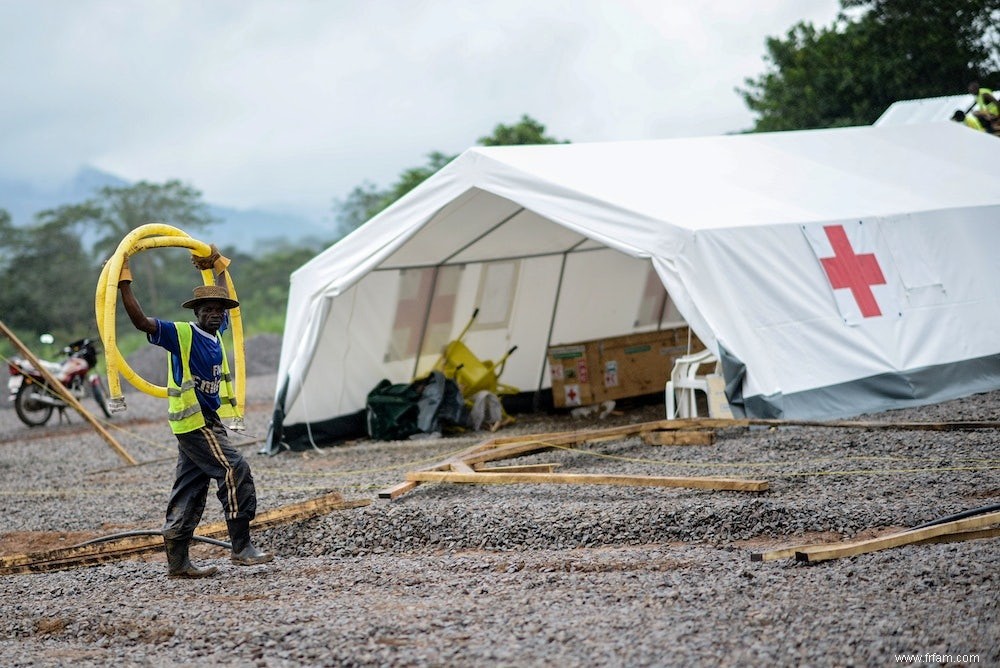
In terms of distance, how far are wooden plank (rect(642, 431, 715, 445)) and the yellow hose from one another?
141 inches

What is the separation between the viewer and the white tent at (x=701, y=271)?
912 centimetres

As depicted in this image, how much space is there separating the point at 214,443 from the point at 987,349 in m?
7.57

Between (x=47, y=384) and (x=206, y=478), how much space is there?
1042 centimetres

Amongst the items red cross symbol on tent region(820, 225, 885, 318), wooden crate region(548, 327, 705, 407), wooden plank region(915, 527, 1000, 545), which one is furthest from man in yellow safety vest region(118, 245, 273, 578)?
wooden crate region(548, 327, 705, 407)

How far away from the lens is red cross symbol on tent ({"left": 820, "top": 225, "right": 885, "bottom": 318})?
9.84m

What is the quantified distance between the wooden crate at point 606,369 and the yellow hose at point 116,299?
6.48 meters

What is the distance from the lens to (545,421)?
38.8ft

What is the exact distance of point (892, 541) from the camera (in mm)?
4773

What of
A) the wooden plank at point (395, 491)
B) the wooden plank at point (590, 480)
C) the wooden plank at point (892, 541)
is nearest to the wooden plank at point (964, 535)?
the wooden plank at point (892, 541)

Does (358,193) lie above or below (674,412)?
above

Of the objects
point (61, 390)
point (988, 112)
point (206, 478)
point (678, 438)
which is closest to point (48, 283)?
point (61, 390)

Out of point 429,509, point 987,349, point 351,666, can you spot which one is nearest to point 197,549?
point 429,509

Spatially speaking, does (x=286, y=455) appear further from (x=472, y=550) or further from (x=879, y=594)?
(x=879, y=594)

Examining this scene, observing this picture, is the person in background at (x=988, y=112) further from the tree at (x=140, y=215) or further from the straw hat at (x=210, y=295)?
the tree at (x=140, y=215)
